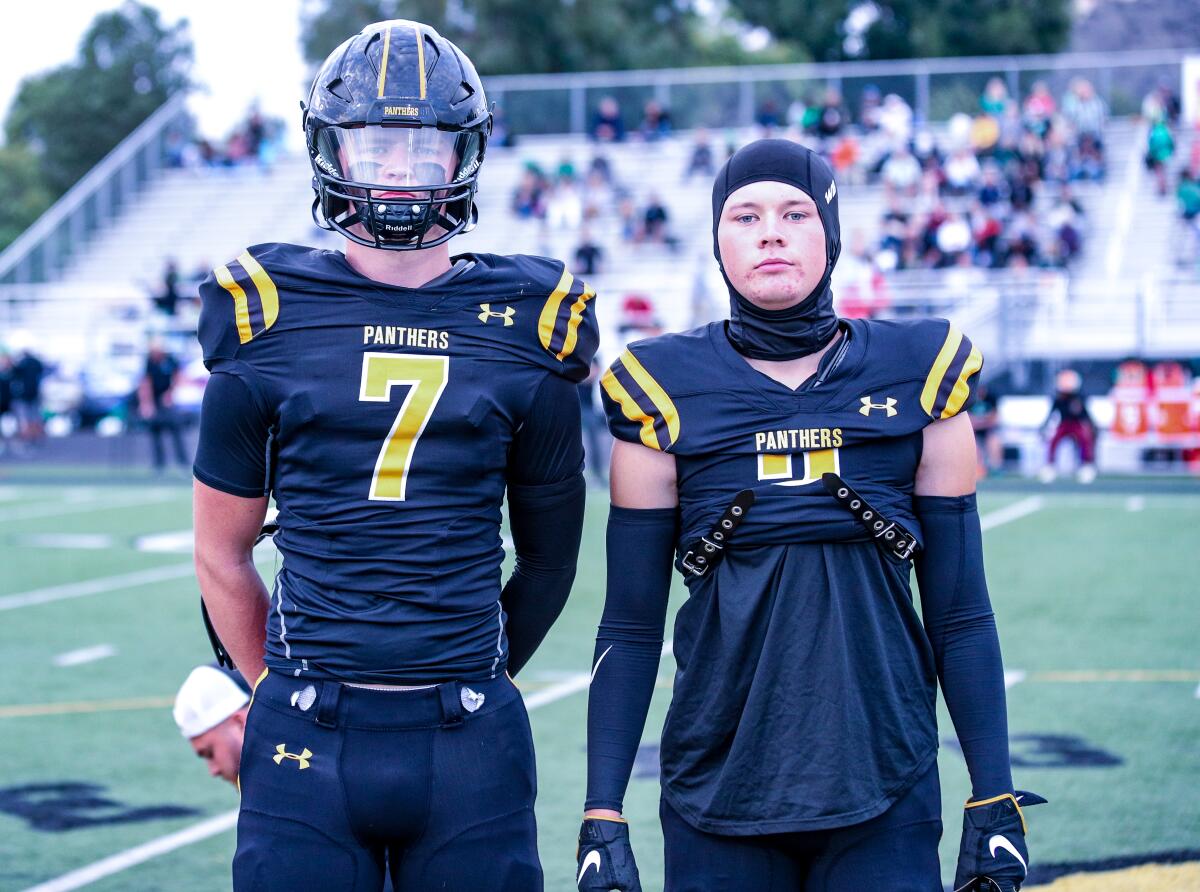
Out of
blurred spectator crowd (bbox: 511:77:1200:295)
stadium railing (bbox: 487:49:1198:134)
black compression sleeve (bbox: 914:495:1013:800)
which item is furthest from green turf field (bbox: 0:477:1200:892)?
stadium railing (bbox: 487:49:1198:134)

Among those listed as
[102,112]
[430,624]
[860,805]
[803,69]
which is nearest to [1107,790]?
[860,805]

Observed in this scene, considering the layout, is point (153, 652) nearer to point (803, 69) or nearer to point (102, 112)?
point (803, 69)

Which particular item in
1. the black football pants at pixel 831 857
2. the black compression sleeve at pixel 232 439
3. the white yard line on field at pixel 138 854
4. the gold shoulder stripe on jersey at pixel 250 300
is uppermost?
the gold shoulder stripe on jersey at pixel 250 300

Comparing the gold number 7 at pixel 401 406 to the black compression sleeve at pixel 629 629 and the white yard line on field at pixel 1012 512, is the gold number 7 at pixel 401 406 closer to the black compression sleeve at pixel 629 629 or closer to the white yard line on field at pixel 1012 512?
the black compression sleeve at pixel 629 629

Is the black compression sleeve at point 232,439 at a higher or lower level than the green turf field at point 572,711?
higher

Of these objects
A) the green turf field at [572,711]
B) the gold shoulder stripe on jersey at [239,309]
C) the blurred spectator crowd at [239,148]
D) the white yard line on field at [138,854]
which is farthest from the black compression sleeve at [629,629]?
the blurred spectator crowd at [239,148]

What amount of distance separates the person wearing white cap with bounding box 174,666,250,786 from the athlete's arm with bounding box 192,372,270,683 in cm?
140

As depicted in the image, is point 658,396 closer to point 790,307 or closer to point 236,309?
point 790,307

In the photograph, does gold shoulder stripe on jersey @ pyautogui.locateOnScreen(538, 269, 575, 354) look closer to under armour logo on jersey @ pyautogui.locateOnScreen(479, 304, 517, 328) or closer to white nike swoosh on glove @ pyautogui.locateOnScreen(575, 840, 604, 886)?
under armour logo on jersey @ pyautogui.locateOnScreen(479, 304, 517, 328)

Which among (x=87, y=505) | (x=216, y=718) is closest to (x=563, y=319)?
(x=216, y=718)

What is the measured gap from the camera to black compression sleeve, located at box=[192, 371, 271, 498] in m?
2.56

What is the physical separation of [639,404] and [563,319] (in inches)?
8.1

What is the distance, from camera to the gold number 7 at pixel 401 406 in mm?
2520

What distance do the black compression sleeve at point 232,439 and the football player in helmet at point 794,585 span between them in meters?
0.61
